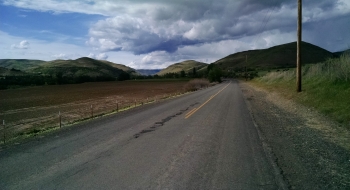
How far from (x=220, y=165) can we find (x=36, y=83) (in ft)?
368

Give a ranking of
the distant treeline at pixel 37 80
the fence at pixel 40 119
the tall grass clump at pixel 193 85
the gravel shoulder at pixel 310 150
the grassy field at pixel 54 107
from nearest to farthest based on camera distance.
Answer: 1. the gravel shoulder at pixel 310 150
2. the fence at pixel 40 119
3. the grassy field at pixel 54 107
4. the tall grass clump at pixel 193 85
5. the distant treeline at pixel 37 80

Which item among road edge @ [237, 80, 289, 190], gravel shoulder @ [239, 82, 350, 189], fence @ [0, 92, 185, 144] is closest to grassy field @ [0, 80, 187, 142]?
fence @ [0, 92, 185, 144]

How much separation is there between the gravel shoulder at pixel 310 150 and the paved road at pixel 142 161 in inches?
18.3

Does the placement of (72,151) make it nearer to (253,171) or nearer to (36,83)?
(253,171)

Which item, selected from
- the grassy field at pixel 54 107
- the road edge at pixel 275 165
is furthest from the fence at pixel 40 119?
the road edge at pixel 275 165

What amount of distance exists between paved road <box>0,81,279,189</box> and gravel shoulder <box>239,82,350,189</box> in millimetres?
464

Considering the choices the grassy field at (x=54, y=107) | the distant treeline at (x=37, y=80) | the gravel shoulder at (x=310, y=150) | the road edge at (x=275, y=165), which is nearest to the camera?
the road edge at (x=275, y=165)

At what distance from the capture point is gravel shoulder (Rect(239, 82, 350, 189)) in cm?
516

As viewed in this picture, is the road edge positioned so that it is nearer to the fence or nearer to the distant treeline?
the fence

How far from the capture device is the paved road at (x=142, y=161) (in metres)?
5.22

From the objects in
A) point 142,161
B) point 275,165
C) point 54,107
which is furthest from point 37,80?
point 275,165

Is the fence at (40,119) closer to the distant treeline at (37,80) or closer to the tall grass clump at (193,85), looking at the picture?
the tall grass clump at (193,85)

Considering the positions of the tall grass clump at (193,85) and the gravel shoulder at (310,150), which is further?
the tall grass clump at (193,85)

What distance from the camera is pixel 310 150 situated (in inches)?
285
